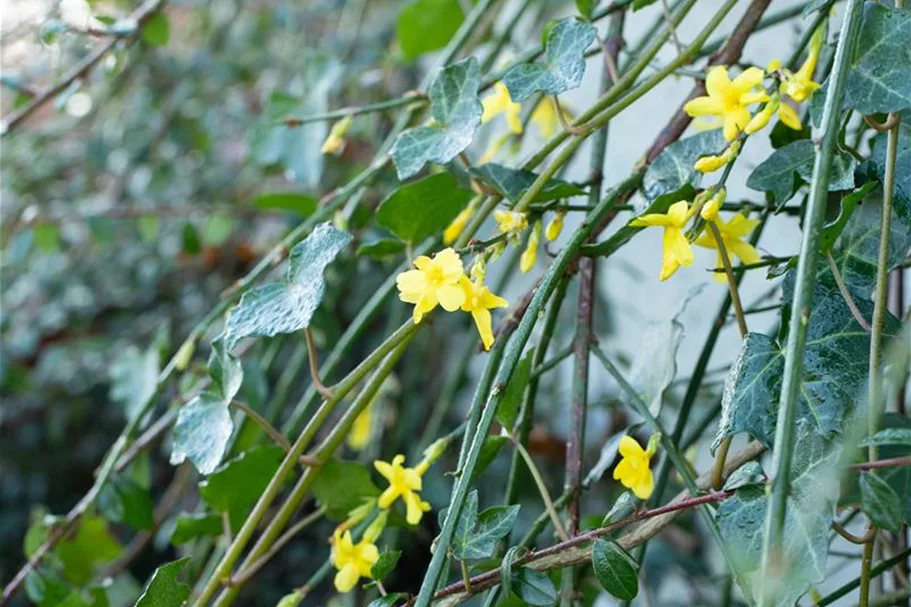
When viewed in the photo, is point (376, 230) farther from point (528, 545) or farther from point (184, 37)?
point (184, 37)

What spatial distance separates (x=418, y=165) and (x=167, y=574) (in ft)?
0.83

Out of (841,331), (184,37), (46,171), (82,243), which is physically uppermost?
(841,331)

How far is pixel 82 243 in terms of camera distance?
1558 mm

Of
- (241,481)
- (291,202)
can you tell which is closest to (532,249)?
(241,481)

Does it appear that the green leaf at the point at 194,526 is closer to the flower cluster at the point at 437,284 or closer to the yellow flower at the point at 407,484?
the yellow flower at the point at 407,484

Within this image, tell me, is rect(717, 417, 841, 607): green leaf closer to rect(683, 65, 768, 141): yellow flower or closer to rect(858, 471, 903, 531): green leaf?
rect(858, 471, 903, 531): green leaf

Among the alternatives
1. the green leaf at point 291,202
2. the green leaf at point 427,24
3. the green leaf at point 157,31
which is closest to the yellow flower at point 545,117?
the green leaf at point 427,24

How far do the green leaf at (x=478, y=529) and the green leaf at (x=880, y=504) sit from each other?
0.15 m

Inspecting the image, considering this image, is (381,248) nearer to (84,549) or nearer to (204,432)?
(204,432)

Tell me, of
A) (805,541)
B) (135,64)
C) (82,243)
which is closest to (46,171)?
(82,243)

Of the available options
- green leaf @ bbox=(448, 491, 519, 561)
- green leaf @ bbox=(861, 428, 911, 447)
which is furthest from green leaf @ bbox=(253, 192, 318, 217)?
green leaf @ bbox=(861, 428, 911, 447)

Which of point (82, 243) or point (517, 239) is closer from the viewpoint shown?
point (517, 239)

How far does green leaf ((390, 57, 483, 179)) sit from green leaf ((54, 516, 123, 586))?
423 millimetres

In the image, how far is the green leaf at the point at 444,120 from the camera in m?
0.52
